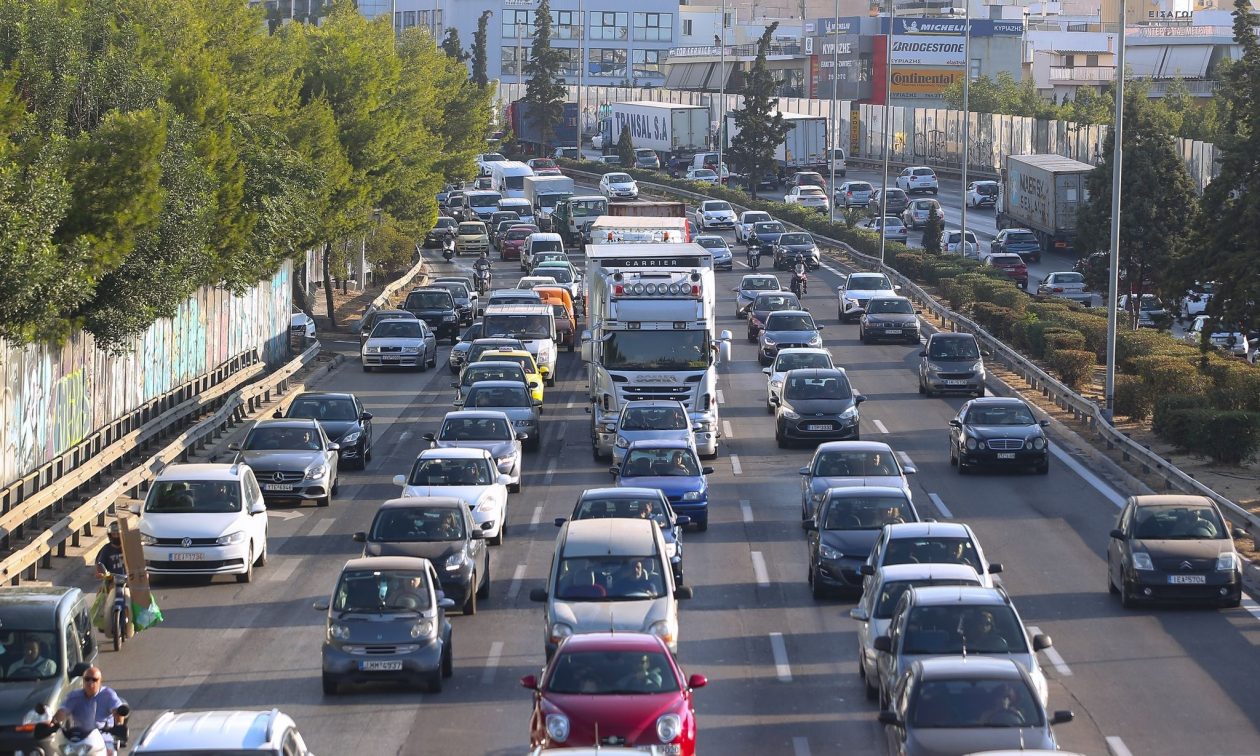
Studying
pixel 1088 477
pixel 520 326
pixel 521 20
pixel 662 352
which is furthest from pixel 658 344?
pixel 521 20

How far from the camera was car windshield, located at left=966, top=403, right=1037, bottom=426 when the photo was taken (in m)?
35.0

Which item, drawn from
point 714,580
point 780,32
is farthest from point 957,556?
point 780,32

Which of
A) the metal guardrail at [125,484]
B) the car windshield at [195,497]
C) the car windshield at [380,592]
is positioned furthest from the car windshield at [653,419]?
the car windshield at [380,592]

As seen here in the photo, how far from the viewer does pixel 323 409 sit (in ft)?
117

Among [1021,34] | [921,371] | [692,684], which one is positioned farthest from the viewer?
[1021,34]

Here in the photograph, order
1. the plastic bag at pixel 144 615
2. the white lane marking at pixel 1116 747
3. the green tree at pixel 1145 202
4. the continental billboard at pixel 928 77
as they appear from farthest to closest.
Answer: the continental billboard at pixel 928 77, the green tree at pixel 1145 202, the plastic bag at pixel 144 615, the white lane marking at pixel 1116 747

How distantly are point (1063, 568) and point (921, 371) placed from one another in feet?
60.6

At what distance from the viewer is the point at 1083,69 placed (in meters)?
159

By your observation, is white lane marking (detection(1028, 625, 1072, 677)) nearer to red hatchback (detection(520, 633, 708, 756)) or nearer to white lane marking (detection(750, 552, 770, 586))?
white lane marking (detection(750, 552, 770, 586))

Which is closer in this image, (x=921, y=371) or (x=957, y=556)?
(x=957, y=556)

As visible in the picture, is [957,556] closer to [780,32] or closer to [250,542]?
[250,542]

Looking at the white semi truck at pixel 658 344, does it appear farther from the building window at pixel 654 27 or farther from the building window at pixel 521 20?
the building window at pixel 654 27

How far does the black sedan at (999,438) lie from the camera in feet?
113

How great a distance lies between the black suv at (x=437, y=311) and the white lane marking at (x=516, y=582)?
29524mm
